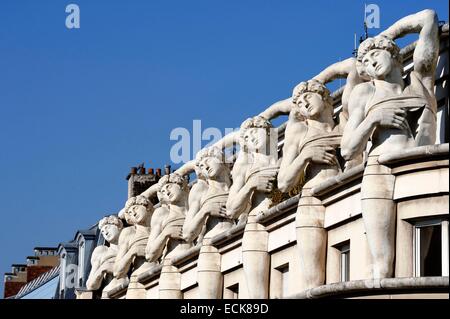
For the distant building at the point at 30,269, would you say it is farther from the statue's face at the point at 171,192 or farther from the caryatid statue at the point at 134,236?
the statue's face at the point at 171,192

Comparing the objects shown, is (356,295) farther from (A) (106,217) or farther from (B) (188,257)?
(A) (106,217)

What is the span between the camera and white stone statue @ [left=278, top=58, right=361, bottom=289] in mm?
45469

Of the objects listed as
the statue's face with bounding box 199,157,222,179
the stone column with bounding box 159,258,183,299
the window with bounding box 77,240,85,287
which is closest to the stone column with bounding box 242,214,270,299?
the statue's face with bounding box 199,157,222,179

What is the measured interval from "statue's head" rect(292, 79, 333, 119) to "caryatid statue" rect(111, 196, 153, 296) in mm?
15024

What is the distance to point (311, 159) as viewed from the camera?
45906mm

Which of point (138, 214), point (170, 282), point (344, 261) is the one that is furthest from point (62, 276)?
point (344, 261)

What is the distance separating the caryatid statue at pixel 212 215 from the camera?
174ft

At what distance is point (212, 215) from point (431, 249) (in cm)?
1314

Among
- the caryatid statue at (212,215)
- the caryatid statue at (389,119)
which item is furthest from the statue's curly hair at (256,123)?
the caryatid statue at (389,119)

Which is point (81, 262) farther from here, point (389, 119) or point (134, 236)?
point (389, 119)

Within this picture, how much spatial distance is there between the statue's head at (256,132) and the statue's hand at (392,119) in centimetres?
797

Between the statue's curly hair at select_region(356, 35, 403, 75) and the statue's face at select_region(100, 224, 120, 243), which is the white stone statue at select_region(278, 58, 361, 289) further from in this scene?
the statue's face at select_region(100, 224, 120, 243)
